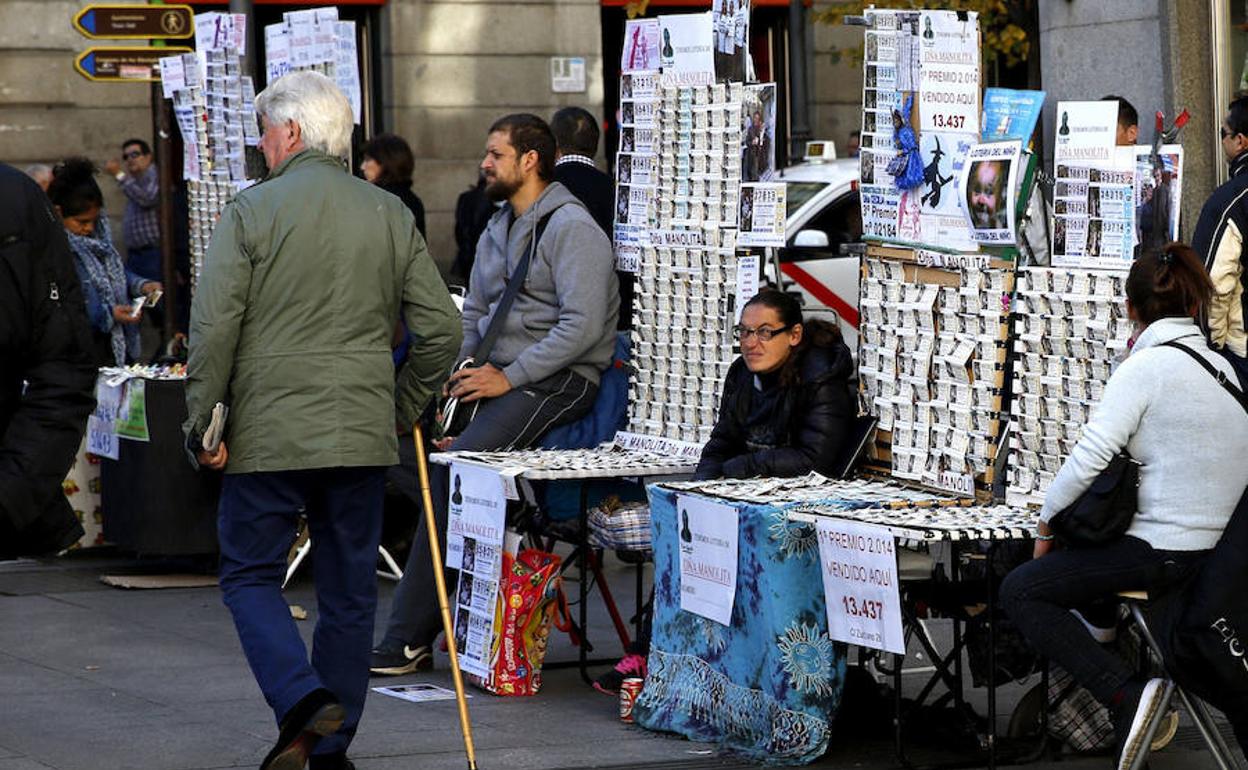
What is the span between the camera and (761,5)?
74.0 ft

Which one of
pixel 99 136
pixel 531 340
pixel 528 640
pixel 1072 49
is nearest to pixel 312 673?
pixel 528 640

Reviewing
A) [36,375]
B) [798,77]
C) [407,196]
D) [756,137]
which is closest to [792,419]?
[756,137]

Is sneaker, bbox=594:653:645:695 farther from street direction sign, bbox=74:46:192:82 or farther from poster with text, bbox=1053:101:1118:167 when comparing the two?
street direction sign, bbox=74:46:192:82

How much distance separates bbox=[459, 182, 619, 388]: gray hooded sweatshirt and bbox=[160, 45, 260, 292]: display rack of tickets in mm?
3310

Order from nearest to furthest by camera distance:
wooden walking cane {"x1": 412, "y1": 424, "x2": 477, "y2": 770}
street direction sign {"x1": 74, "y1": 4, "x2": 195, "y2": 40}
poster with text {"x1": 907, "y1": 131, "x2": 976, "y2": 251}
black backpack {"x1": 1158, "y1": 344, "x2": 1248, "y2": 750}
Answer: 1. black backpack {"x1": 1158, "y1": 344, "x2": 1248, "y2": 750}
2. wooden walking cane {"x1": 412, "y1": 424, "x2": 477, "y2": 770}
3. poster with text {"x1": 907, "y1": 131, "x2": 976, "y2": 251}
4. street direction sign {"x1": 74, "y1": 4, "x2": 195, "y2": 40}

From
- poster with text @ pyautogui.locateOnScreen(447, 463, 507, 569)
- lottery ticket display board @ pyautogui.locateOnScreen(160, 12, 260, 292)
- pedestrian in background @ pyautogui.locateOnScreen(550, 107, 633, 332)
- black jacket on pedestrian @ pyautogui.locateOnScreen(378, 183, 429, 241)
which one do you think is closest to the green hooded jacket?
poster with text @ pyautogui.locateOnScreen(447, 463, 507, 569)

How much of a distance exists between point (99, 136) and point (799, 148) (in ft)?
20.9

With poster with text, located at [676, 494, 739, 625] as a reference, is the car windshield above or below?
above

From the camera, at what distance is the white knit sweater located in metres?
5.87


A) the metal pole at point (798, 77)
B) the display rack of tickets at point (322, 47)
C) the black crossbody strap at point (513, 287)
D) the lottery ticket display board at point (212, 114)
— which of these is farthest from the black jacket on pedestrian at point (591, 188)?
the metal pole at point (798, 77)

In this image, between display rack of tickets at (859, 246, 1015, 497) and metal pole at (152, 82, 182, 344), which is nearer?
display rack of tickets at (859, 246, 1015, 497)

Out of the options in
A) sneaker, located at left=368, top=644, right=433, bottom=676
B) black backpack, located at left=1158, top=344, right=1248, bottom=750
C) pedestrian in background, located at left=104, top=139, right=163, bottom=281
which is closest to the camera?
black backpack, located at left=1158, top=344, right=1248, bottom=750

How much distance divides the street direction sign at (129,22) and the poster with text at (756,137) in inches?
250

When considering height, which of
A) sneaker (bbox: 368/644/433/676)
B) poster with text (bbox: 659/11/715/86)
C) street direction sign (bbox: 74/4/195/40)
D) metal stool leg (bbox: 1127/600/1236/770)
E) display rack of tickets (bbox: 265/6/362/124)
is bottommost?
sneaker (bbox: 368/644/433/676)
